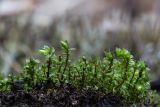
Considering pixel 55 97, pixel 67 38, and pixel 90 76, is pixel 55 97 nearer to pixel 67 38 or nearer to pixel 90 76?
pixel 90 76

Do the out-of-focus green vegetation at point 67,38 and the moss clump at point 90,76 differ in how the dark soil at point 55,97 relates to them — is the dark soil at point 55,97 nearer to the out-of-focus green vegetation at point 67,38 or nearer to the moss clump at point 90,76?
the moss clump at point 90,76

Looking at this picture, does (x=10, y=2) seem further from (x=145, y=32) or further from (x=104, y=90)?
(x=104, y=90)

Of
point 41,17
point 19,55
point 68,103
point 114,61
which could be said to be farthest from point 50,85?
point 41,17

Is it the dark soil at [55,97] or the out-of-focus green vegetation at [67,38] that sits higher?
the out-of-focus green vegetation at [67,38]

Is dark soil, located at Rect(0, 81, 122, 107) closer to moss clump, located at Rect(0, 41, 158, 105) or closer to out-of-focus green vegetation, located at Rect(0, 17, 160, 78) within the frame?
moss clump, located at Rect(0, 41, 158, 105)

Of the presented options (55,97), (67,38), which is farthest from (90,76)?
(67,38)

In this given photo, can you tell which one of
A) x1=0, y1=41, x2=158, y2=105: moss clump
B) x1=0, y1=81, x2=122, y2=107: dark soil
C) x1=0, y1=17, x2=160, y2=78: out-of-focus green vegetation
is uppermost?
x1=0, y1=17, x2=160, y2=78: out-of-focus green vegetation

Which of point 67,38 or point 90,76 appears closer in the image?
point 90,76

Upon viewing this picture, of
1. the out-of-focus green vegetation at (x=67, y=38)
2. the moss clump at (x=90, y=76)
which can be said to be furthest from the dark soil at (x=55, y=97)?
the out-of-focus green vegetation at (x=67, y=38)

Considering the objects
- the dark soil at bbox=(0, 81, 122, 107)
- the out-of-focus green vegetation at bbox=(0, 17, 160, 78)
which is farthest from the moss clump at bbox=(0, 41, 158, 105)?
the out-of-focus green vegetation at bbox=(0, 17, 160, 78)
